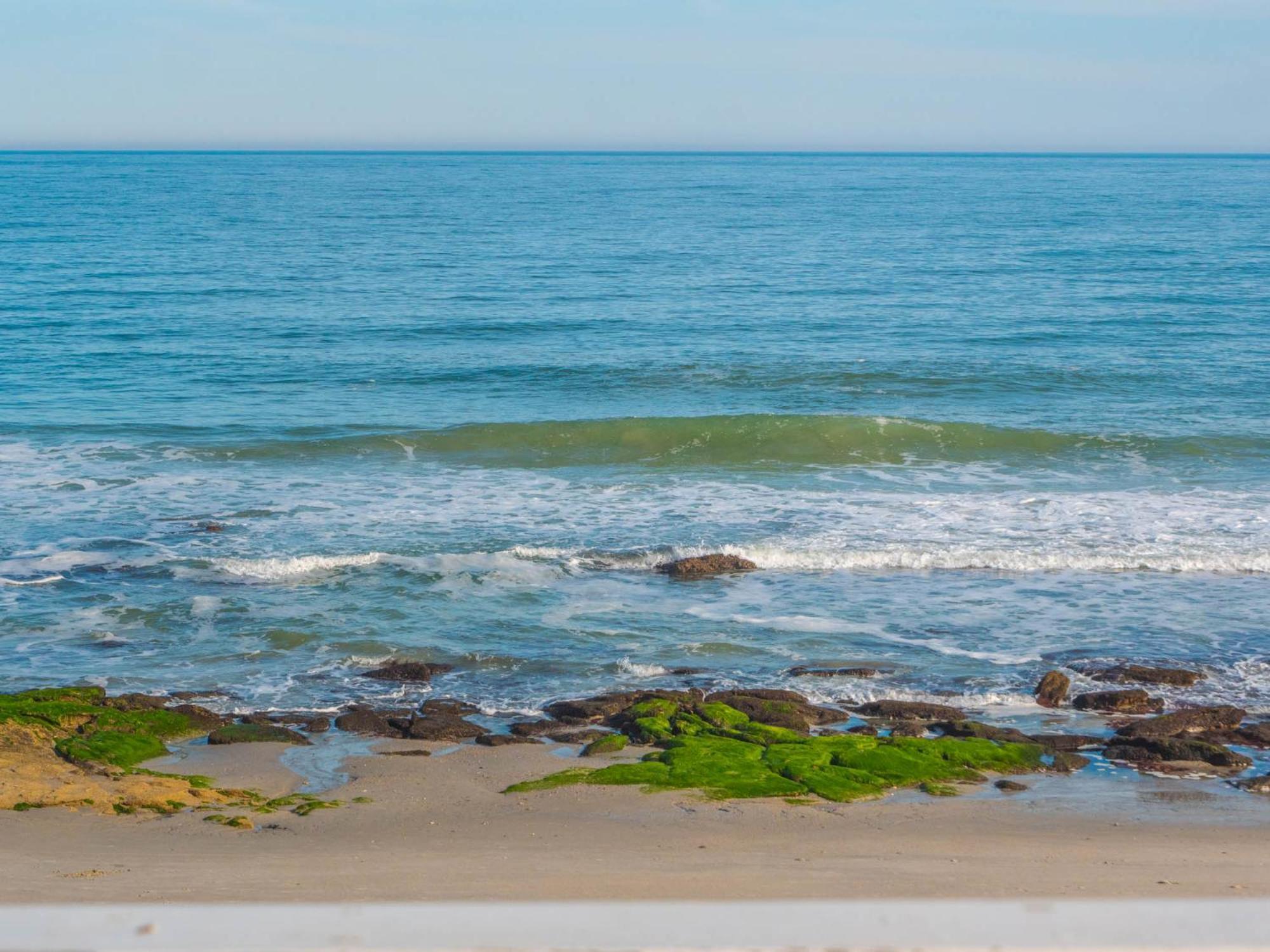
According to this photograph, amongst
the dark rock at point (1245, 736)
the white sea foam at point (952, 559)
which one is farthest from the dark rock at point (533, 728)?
the dark rock at point (1245, 736)

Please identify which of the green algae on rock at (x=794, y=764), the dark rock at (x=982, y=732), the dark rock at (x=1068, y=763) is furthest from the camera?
the dark rock at (x=982, y=732)

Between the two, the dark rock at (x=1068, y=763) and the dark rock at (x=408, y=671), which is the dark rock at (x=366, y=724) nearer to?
the dark rock at (x=408, y=671)

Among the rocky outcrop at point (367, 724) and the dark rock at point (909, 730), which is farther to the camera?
the rocky outcrop at point (367, 724)

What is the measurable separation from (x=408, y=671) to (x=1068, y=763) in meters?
6.50

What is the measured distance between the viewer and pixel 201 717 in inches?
451

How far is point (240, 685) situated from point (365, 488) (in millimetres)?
8444

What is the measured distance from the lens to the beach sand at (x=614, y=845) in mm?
7551

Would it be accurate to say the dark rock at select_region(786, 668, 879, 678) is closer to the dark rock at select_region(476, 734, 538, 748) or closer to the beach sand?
the beach sand

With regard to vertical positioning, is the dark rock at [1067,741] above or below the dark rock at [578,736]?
above

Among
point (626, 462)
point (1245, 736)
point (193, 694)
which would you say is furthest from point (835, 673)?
point (626, 462)

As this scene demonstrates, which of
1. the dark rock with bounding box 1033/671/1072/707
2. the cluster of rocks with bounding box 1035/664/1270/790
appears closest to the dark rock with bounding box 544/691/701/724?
the dark rock with bounding box 1033/671/1072/707

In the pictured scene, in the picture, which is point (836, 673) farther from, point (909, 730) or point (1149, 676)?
point (1149, 676)

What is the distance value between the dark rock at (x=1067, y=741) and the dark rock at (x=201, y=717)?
7.46 m

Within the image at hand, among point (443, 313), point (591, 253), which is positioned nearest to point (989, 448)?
point (443, 313)
